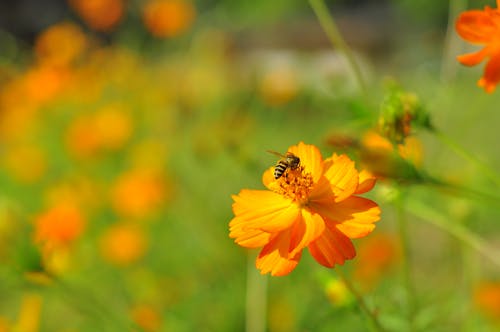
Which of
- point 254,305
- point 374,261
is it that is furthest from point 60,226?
point 374,261

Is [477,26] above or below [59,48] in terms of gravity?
below

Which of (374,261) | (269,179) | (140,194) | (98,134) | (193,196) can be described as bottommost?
(269,179)

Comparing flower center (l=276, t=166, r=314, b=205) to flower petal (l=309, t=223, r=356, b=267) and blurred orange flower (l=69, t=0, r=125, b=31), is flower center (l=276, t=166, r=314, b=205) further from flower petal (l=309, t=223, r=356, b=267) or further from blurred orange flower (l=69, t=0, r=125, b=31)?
blurred orange flower (l=69, t=0, r=125, b=31)

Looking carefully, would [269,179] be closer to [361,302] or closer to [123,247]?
[361,302]

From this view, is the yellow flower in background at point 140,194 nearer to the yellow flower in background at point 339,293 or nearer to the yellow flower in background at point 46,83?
the yellow flower in background at point 46,83

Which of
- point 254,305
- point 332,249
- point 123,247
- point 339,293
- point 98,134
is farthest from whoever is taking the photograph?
point 98,134

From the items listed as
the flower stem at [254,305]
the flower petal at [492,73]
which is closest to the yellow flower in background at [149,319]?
the flower stem at [254,305]

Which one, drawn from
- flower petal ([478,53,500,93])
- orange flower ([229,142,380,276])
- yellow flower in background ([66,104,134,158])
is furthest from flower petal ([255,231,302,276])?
yellow flower in background ([66,104,134,158])
